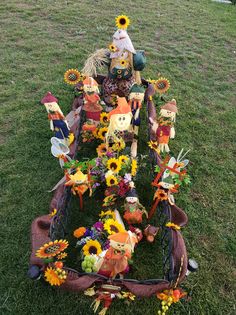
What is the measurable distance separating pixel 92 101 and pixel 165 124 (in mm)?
1033

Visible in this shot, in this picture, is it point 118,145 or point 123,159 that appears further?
point 118,145

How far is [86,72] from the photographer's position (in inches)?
178

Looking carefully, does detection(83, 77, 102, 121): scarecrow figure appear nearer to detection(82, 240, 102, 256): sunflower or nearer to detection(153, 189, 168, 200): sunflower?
detection(153, 189, 168, 200): sunflower

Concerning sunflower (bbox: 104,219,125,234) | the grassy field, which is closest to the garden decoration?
sunflower (bbox: 104,219,125,234)

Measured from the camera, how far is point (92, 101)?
13.8 ft

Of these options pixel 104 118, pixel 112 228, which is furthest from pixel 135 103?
pixel 112 228

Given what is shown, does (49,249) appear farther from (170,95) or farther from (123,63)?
(170,95)

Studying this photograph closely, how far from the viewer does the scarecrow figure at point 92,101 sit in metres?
4.14

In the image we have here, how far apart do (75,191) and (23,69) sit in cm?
343

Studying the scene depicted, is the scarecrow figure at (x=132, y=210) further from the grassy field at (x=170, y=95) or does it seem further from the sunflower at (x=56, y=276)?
the sunflower at (x=56, y=276)

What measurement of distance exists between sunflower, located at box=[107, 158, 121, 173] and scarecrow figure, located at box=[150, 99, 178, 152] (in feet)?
2.79

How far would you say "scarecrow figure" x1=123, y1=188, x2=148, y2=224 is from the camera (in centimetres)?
337

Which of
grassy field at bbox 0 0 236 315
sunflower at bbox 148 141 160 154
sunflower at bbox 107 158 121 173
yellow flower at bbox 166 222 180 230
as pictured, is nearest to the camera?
yellow flower at bbox 166 222 180 230

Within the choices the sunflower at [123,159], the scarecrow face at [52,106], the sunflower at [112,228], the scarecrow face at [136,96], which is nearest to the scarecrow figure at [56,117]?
the scarecrow face at [52,106]
